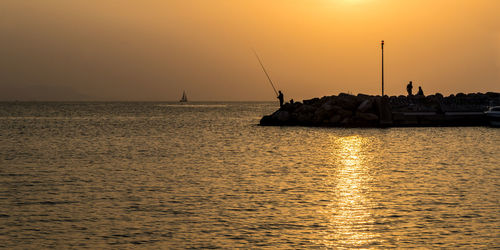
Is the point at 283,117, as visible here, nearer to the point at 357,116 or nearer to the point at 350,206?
the point at 357,116

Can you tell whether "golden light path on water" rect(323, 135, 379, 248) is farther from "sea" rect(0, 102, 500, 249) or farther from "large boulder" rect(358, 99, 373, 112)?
"large boulder" rect(358, 99, 373, 112)

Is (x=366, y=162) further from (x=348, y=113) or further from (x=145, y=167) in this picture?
(x=348, y=113)

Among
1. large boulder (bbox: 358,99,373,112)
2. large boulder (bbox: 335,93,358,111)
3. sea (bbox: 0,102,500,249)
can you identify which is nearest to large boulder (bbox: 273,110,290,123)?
large boulder (bbox: 335,93,358,111)

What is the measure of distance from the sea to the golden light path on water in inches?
1.6

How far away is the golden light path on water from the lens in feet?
43.0

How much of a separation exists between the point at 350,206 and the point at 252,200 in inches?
112

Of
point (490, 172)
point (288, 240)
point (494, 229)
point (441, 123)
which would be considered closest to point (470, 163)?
point (490, 172)

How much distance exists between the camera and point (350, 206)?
16969 mm

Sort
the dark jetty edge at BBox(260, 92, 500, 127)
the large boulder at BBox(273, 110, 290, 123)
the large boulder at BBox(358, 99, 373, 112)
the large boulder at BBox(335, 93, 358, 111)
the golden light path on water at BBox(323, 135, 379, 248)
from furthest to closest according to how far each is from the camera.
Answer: the large boulder at BBox(273, 110, 290, 123), the large boulder at BBox(335, 93, 358, 111), the large boulder at BBox(358, 99, 373, 112), the dark jetty edge at BBox(260, 92, 500, 127), the golden light path on water at BBox(323, 135, 379, 248)

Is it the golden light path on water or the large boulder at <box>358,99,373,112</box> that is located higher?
the large boulder at <box>358,99,373,112</box>

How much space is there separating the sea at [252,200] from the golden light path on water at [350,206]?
0.04 m

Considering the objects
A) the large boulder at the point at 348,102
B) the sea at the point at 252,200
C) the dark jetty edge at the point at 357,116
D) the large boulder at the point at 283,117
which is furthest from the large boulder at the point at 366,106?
the sea at the point at 252,200

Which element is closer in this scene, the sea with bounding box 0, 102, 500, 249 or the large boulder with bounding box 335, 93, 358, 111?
the sea with bounding box 0, 102, 500, 249

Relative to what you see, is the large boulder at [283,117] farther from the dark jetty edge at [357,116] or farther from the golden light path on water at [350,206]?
the golden light path on water at [350,206]
